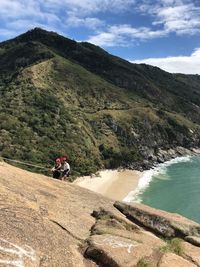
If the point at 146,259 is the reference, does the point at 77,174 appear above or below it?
below

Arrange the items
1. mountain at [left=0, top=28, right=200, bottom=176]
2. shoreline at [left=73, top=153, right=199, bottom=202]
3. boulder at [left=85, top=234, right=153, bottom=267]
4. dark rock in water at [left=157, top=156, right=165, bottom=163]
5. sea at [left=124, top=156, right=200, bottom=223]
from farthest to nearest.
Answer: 1. dark rock in water at [left=157, top=156, right=165, bottom=163]
2. mountain at [left=0, top=28, right=200, bottom=176]
3. shoreline at [left=73, top=153, right=199, bottom=202]
4. sea at [left=124, top=156, right=200, bottom=223]
5. boulder at [left=85, top=234, right=153, bottom=267]

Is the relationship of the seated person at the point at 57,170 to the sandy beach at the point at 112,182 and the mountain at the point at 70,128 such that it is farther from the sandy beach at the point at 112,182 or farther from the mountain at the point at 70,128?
the mountain at the point at 70,128

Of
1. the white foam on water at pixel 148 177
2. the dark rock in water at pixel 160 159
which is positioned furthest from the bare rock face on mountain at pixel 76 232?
the dark rock in water at pixel 160 159

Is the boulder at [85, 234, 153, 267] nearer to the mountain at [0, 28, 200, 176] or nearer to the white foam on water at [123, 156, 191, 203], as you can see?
the white foam on water at [123, 156, 191, 203]

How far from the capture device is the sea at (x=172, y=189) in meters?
106

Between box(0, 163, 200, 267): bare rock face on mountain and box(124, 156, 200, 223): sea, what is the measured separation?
245ft

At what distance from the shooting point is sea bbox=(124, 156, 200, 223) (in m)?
106

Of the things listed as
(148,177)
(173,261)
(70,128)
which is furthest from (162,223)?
(70,128)

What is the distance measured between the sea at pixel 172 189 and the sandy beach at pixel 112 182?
220 centimetres

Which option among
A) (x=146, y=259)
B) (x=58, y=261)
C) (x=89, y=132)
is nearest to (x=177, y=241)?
(x=146, y=259)

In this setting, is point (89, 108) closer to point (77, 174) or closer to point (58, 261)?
point (77, 174)

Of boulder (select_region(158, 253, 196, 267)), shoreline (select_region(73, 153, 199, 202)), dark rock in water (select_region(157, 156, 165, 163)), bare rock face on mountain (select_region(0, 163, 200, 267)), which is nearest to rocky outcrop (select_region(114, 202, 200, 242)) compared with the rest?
bare rock face on mountain (select_region(0, 163, 200, 267))

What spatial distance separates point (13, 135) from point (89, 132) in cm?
3746

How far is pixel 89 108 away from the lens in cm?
18800
